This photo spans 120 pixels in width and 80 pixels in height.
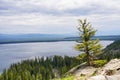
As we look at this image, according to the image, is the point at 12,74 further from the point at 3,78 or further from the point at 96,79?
the point at 96,79

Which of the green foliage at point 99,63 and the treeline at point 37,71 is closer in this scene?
the green foliage at point 99,63

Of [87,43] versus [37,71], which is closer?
[87,43]

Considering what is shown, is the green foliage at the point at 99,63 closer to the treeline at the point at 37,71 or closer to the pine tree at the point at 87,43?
the pine tree at the point at 87,43

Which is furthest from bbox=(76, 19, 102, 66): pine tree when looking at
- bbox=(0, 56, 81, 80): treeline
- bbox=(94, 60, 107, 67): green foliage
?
bbox=(0, 56, 81, 80): treeline

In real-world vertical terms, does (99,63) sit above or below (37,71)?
above

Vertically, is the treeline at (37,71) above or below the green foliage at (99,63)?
below

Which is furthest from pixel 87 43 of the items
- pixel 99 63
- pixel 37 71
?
pixel 37 71

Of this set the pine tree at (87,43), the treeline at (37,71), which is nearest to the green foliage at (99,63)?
the pine tree at (87,43)

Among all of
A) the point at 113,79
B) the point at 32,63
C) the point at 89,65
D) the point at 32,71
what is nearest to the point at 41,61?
the point at 32,63

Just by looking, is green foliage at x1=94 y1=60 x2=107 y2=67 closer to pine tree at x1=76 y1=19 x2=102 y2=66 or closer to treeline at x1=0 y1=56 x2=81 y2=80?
pine tree at x1=76 y1=19 x2=102 y2=66

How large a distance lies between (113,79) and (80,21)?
2577 centimetres

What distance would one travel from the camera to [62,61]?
193 metres

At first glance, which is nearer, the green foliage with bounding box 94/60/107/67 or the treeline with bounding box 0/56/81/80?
the green foliage with bounding box 94/60/107/67

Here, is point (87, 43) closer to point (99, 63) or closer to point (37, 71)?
point (99, 63)
